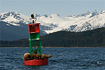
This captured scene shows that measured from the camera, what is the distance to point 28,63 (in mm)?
88938

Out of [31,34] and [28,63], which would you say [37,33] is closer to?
[31,34]

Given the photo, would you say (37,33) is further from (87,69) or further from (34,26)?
(87,69)

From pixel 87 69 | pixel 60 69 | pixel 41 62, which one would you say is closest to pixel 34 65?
pixel 41 62

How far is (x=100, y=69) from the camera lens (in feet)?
274

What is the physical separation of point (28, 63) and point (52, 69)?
9.31 meters

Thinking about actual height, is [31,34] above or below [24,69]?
above

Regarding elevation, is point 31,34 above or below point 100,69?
above

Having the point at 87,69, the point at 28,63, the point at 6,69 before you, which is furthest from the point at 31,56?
the point at 87,69

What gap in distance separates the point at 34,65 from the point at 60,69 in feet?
26.4

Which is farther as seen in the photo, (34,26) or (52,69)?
(34,26)

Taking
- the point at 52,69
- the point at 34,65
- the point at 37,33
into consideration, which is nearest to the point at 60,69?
the point at 52,69

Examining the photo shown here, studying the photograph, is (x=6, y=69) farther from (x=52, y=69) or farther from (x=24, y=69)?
(x=52, y=69)

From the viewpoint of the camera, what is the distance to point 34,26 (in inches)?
3578

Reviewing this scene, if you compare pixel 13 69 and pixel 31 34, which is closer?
pixel 13 69
